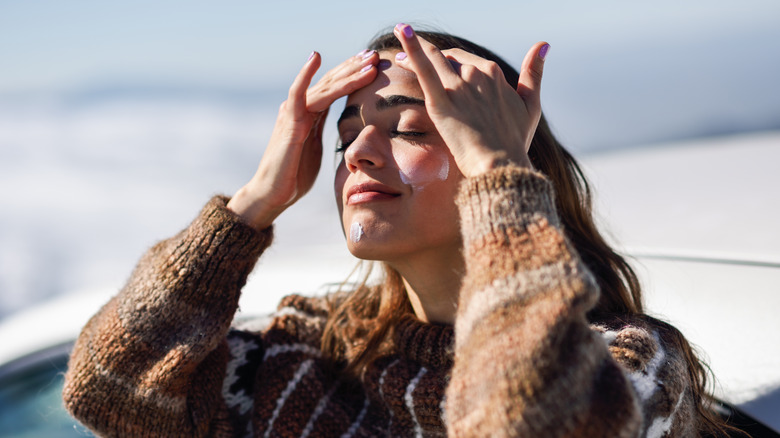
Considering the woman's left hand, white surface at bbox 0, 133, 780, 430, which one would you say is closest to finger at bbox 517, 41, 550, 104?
the woman's left hand

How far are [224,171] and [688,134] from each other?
10.2 meters

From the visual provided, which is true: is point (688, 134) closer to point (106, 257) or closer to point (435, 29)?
point (106, 257)

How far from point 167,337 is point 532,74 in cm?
113

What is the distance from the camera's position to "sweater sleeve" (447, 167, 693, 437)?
3.71 ft

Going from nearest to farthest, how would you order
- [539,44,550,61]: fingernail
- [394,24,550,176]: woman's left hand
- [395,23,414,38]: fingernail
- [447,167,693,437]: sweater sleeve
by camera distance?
[447,167,693,437]: sweater sleeve < [394,24,550,176]: woman's left hand < [395,23,414,38]: fingernail < [539,44,550,61]: fingernail

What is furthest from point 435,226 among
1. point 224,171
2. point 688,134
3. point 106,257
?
point 224,171

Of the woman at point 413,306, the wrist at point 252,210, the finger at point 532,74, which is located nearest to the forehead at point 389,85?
the woman at point 413,306

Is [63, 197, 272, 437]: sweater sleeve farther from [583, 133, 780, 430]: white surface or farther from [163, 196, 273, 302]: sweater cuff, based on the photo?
[583, 133, 780, 430]: white surface

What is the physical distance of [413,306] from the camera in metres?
1.94

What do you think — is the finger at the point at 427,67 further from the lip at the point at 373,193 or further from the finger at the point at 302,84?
the finger at the point at 302,84

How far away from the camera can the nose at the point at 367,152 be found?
1654mm

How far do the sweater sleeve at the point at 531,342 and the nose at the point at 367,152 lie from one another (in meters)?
0.34

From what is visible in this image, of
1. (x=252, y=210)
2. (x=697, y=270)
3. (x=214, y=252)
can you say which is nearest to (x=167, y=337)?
(x=214, y=252)

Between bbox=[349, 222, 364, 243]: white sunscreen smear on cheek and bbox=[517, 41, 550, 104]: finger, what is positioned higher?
bbox=[517, 41, 550, 104]: finger
